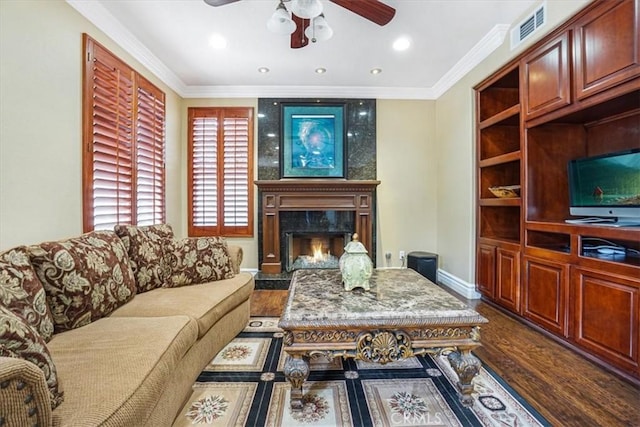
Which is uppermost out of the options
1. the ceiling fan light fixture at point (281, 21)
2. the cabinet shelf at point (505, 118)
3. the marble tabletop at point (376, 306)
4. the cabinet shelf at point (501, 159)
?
the ceiling fan light fixture at point (281, 21)

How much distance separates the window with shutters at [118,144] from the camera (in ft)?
8.20

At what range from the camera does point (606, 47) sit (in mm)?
1975

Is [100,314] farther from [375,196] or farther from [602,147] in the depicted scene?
[602,147]

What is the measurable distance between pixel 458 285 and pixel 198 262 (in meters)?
3.11

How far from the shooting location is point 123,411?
101cm

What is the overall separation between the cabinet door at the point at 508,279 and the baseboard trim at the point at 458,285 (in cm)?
41

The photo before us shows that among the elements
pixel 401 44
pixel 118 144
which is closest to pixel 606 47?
pixel 401 44

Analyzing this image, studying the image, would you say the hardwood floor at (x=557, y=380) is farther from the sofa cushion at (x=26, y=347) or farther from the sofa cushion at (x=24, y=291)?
the sofa cushion at (x=24, y=291)

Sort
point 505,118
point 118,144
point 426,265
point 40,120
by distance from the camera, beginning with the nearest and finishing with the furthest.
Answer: point 40,120 → point 118,144 → point 505,118 → point 426,265

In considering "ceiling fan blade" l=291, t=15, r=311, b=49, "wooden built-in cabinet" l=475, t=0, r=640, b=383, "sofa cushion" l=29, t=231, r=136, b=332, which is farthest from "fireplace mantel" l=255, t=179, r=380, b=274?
"sofa cushion" l=29, t=231, r=136, b=332

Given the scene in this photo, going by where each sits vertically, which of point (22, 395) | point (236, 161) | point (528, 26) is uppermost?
point (528, 26)

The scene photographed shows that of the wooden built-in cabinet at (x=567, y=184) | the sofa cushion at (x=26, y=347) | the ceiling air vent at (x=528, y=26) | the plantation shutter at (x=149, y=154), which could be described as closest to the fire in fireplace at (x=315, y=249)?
the plantation shutter at (x=149, y=154)

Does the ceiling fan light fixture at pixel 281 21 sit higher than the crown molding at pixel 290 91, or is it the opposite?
the crown molding at pixel 290 91

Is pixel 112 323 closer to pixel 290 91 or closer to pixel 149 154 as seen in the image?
pixel 149 154
